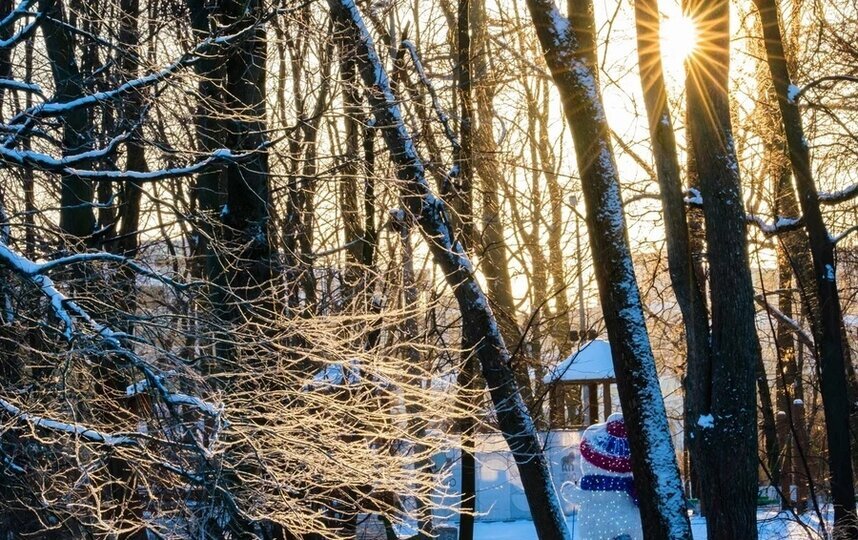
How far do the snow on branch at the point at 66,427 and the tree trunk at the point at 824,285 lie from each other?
7769 millimetres

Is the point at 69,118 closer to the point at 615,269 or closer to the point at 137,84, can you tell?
the point at 137,84

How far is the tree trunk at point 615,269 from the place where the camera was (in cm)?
778

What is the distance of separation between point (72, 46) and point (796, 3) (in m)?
8.91

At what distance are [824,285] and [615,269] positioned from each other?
15.4 feet

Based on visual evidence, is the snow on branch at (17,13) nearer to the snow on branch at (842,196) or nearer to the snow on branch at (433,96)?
the snow on branch at (433,96)

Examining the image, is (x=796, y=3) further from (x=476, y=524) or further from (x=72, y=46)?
(x=476, y=524)

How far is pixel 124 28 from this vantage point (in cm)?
821

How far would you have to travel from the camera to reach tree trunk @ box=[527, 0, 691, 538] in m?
7.78

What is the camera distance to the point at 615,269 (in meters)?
8.21

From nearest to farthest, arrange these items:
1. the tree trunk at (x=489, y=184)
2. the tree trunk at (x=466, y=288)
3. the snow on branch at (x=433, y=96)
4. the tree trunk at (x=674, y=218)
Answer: the tree trunk at (x=674, y=218)
the tree trunk at (x=466, y=288)
the snow on branch at (x=433, y=96)
the tree trunk at (x=489, y=184)

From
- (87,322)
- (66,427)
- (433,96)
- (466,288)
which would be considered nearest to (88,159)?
(87,322)

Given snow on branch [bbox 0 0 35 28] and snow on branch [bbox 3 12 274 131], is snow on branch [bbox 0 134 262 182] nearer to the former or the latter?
snow on branch [bbox 3 12 274 131]

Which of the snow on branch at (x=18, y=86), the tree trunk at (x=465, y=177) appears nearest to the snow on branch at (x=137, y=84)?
the snow on branch at (x=18, y=86)

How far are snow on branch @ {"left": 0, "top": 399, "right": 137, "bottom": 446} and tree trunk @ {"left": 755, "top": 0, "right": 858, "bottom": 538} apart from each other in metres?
7.77
